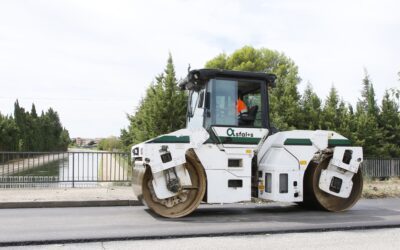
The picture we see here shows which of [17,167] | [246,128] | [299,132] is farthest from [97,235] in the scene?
[17,167]

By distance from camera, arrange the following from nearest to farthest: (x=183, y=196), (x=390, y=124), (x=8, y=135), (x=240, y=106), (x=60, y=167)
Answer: (x=183, y=196), (x=240, y=106), (x=60, y=167), (x=390, y=124), (x=8, y=135)

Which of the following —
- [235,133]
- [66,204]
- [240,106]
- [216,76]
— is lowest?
[66,204]

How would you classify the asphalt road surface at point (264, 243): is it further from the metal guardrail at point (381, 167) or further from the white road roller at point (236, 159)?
the metal guardrail at point (381, 167)

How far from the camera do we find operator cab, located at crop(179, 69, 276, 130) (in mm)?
8750

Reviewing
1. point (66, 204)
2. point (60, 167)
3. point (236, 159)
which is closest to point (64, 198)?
point (66, 204)

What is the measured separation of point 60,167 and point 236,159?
21.8ft

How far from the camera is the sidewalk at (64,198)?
390 inches

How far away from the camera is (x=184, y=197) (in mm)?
8469

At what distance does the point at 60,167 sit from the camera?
1334 cm

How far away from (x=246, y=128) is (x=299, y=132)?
1.15m

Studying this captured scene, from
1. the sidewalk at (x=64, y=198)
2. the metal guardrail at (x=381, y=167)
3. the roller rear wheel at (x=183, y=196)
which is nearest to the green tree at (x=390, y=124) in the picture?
the metal guardrail at (x=381, y=167)

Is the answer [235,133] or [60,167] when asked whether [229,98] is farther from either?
[60,167]

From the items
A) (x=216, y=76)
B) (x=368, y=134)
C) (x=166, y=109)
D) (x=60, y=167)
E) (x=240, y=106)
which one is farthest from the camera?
(x=368, y=134)

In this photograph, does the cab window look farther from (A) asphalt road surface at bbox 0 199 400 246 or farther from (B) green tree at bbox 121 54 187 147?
(B) green tree at bbox 121 54 187 147
